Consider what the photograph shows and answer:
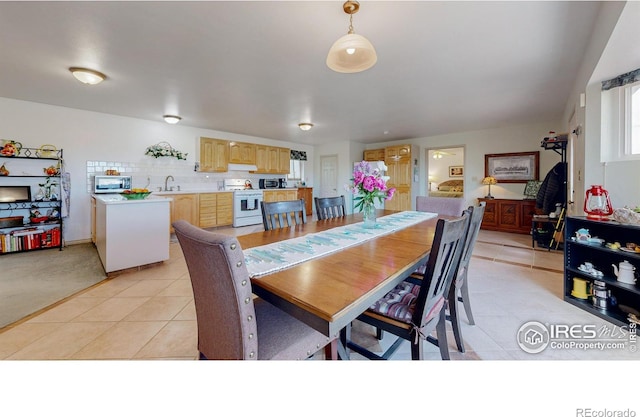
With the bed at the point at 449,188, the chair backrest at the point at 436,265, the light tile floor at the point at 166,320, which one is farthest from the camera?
the bed at the point at 449,188

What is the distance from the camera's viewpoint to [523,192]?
522 centimetres

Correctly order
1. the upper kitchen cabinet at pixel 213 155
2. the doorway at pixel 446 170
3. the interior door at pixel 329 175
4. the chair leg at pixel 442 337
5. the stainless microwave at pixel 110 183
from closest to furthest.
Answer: the chair leg at pixel 442 337 < the stainless microwave at pixel 110 183 < the upper kitchen cabinet at pixel 213 155 < the interior door at pixel 329 175 < the doorway at pixel 446 170

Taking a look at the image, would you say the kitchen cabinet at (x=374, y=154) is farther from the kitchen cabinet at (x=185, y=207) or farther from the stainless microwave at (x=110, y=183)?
the stainless microwave at (x=110, y=183)

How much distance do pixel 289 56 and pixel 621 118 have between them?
3.03 meters

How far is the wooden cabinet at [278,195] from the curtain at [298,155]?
119cm

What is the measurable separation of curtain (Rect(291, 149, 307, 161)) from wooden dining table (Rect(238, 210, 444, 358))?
245 inches

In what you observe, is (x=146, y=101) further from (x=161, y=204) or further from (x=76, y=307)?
(x=76, y=307)

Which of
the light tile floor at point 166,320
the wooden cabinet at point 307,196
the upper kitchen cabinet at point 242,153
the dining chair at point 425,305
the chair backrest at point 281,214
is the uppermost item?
the upper kitchen cabinet at point 242,153

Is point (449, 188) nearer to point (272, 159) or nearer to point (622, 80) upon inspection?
point (272, 159)

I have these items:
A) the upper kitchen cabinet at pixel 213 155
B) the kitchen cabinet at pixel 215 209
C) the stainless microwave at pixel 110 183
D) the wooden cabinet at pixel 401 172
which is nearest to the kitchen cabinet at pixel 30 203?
the stainless microwave at pixel 110 183

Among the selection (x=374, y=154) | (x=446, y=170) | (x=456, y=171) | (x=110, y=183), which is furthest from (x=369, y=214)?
(x=446, y=170)

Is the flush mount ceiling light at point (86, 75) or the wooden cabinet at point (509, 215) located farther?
the wooden cabinet at point (509, 215)

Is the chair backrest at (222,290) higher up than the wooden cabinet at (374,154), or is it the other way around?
the wooden cabinet at (374,154)

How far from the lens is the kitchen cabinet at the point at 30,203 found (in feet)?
11.7
